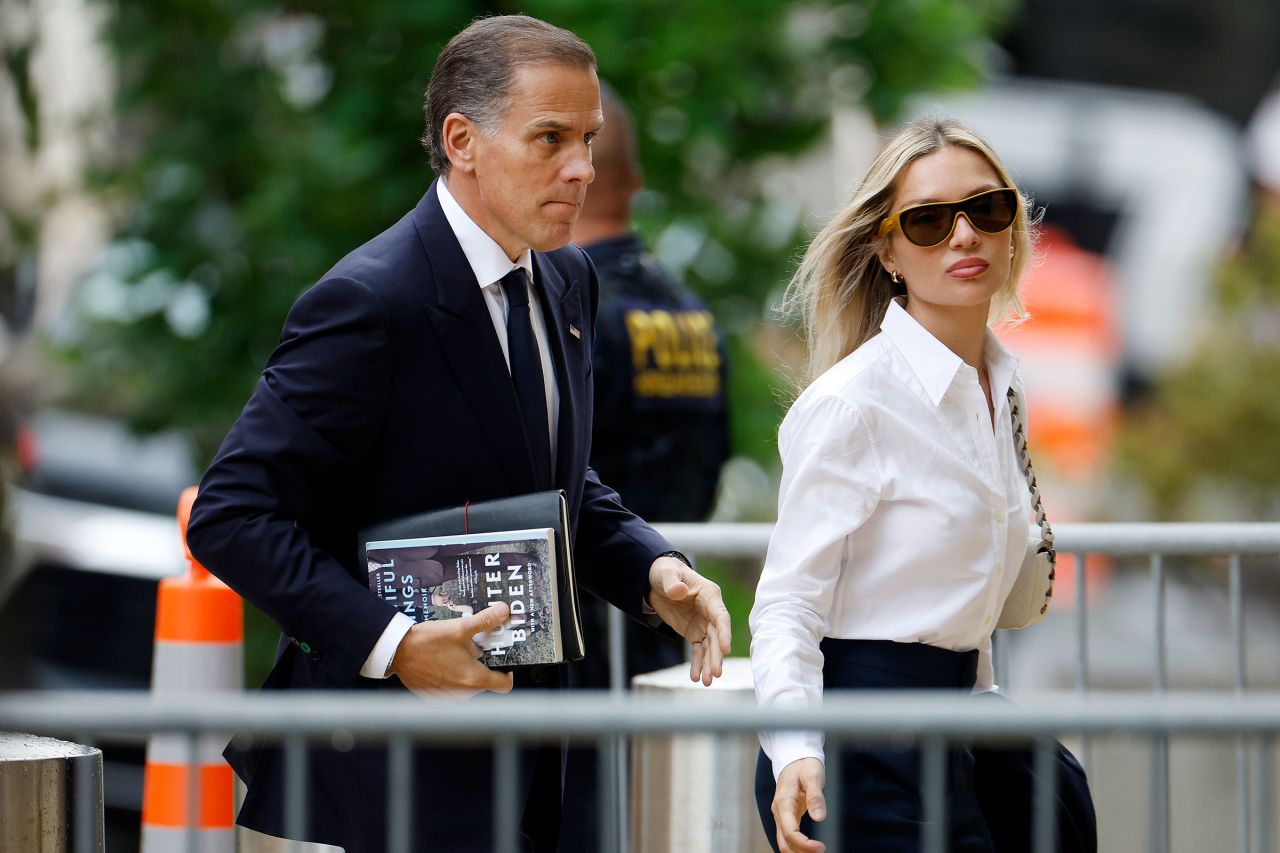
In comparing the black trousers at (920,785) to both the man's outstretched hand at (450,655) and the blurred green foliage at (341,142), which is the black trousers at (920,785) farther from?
the blurred green foliage at (341,142)

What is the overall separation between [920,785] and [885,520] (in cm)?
45

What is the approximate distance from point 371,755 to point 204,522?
481 mm

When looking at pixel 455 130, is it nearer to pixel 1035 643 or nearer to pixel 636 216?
pixel 636 216

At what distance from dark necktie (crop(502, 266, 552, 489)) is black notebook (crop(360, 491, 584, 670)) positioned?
0.51 feet

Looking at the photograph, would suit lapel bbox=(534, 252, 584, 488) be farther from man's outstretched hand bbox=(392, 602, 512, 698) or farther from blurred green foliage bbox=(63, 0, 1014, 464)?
blurred green foliage bbox=(63, 0, 1014, 464)

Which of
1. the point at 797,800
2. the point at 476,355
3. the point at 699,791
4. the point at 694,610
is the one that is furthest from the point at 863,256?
the point at 699,791

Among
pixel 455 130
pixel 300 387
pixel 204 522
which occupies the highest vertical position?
pixel 455 130

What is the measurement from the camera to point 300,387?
9.34ft

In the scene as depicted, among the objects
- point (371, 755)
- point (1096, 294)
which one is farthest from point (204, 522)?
point (1096, 294)

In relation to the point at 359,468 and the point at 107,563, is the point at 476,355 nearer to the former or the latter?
the point at 359,468

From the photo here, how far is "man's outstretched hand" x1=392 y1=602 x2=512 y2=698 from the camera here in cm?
281

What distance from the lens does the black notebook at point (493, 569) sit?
2.86m

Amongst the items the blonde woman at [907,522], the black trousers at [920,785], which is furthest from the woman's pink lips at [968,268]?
the black trousers at [920,785]

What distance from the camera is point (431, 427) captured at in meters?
2.94
